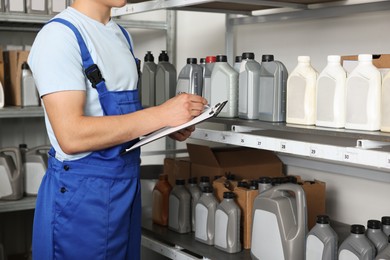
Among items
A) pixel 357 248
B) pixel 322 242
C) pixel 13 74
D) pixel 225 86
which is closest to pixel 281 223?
pixel 322 242

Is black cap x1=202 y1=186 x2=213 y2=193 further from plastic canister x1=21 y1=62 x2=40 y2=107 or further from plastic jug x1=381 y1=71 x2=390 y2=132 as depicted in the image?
plastic canister x1=21 y1=62 x2=40 y2=107

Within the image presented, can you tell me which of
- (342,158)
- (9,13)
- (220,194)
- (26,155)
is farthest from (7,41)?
(342,158)

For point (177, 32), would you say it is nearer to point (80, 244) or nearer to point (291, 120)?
point (291, 120)

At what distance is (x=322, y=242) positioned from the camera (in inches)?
71.8

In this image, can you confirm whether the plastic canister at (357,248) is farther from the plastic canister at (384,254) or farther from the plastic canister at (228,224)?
the plastic canister at (228,224)

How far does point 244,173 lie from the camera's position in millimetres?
2588

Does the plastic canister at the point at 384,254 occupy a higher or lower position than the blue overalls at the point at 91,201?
lower

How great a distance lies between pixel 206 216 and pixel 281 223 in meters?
0.44

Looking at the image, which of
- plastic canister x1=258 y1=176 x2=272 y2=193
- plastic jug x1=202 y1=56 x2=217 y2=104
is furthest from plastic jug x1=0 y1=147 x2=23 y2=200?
plastic canister x1=258 y1=176 x2=272 y2=193

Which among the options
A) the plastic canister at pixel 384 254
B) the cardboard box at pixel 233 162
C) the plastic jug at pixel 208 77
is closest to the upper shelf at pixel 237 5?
the plastic jug at pixel 208 77

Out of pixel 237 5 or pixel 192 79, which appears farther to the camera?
pixel 237 5

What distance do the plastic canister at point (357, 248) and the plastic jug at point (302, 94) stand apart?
1.18 feet

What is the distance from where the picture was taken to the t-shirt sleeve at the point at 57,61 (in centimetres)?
159

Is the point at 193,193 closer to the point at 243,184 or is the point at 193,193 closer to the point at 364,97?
the point at 243,184
